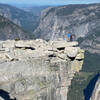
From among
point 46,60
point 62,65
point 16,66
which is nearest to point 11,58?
point 16,66

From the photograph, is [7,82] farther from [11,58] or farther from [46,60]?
[46,60]

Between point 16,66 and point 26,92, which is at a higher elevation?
point 16,66

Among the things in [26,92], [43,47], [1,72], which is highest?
[43,47]

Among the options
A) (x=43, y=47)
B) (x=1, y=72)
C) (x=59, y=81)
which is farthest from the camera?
(x=43, y=47)

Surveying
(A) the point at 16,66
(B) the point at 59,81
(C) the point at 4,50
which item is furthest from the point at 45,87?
(C) the point at 4,50

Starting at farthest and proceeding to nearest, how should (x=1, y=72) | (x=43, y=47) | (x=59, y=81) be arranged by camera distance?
(x=43, y=47) → (x=59, y=81) → (x=1, y=72)

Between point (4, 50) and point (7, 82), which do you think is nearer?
point (7, 82)

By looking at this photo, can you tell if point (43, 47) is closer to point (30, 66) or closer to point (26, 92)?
point (30, 66)
